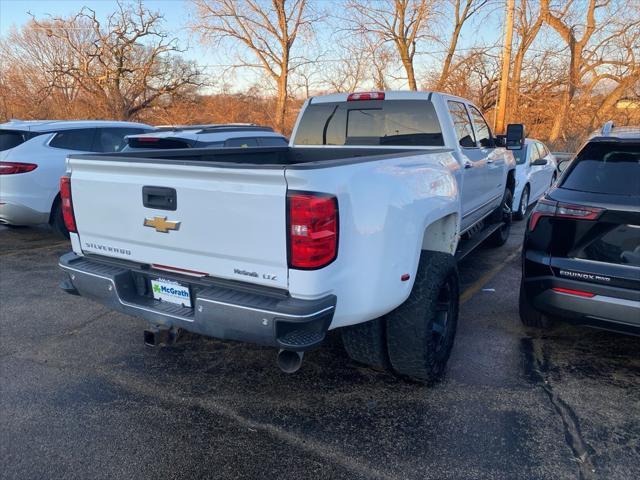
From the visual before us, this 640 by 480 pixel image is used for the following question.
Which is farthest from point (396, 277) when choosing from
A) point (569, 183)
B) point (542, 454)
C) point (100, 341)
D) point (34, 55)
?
point (34, 55)

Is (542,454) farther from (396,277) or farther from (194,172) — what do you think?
(194,172)

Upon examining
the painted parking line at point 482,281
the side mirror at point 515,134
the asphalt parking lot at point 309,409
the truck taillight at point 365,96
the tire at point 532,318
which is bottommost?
the painted parking line at point 482,281

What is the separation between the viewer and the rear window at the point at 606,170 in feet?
10.6

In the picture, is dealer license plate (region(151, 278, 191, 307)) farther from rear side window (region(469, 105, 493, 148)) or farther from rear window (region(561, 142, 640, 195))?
rear side window (region(469, 105, 493, 148))

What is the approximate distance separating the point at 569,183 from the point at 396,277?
5.55ft

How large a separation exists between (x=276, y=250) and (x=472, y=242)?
11.0 ft

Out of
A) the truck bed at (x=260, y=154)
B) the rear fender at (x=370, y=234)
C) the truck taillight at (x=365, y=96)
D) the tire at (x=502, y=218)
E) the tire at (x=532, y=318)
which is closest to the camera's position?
the rear fender at (x=370, y=234)

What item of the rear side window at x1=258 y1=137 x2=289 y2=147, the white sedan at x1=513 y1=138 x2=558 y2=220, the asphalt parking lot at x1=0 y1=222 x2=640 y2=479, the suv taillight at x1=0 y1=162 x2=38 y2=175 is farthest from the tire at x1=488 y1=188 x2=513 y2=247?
the suv taillight at x1=0 y1=162 x2=38 y2=175

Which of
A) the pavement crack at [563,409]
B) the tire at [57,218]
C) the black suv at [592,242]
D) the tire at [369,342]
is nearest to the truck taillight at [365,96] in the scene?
the black suv at [592,242]

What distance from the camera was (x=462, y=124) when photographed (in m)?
4.98

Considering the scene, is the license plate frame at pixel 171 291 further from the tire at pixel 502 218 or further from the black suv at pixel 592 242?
the tire at pixel 502 218

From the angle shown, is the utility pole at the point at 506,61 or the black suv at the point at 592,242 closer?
the black suv at the point at 592,242

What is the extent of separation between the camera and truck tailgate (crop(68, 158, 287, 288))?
7.86 ft

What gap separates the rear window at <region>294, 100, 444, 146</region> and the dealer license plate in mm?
2788
